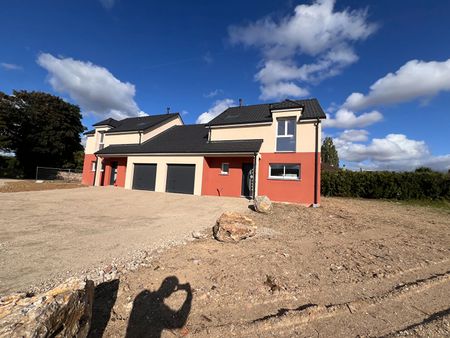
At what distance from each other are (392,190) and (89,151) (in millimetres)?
28494

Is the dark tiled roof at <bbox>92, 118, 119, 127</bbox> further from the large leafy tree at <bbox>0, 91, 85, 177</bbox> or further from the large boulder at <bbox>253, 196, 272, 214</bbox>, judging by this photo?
the large boulder at <bbox>253, 196, 272, 214</bbox>

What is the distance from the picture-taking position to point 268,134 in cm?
1516

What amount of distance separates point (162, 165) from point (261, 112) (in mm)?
8734

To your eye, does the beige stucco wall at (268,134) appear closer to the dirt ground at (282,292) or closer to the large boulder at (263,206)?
the large boulder at (263,206)

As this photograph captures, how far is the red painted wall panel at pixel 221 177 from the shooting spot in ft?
50.7

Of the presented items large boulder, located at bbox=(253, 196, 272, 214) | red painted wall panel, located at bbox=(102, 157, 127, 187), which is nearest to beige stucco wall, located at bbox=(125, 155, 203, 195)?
red painted wall panel, located at bbox=(102, 157, 127, 187)

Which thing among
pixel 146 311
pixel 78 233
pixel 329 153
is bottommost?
pixel 146 311

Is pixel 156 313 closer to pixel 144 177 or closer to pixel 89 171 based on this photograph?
pixel 144 177

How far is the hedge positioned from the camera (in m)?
17.1

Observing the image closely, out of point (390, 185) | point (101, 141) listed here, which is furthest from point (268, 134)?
point (101, 141)

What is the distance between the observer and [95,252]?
16.5ft

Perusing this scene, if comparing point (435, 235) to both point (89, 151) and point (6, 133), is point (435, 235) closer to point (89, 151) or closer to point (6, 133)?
point (89, 151)

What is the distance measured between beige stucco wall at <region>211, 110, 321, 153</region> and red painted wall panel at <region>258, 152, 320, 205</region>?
19.8 inches

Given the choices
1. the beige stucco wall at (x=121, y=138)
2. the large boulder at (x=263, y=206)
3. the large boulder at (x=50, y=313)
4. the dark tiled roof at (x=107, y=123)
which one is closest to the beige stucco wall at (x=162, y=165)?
the beige stucco wall at (x=121, y=138)
